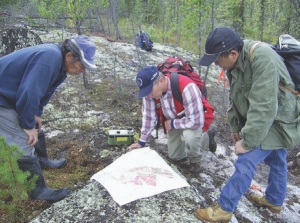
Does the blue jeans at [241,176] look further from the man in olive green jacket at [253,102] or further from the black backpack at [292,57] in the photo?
the black backpack at [292,57]

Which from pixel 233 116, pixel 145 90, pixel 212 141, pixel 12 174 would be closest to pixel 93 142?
pixel 145 90

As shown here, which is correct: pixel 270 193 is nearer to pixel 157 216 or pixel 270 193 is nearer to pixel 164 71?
pixel 157 216

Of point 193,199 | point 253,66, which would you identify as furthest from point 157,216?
point 253,66

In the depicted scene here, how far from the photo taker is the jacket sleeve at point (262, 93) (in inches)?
95.7

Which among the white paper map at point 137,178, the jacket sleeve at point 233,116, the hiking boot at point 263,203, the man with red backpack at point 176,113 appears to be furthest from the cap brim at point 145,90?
the hiking boot at point 263,203

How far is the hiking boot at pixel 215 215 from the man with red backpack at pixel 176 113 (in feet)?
3.92

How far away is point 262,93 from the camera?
8.08ft

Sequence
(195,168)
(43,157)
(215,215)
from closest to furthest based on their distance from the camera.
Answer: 1. (215,215)
2. (43,157)
3. (195,168)

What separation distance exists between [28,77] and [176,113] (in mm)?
2131

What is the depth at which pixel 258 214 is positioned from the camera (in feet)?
11.4

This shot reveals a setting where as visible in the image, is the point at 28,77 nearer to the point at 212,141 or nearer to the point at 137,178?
the point at 137,178

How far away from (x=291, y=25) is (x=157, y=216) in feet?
78.8

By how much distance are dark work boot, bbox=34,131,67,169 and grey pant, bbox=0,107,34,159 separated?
859 millimetres

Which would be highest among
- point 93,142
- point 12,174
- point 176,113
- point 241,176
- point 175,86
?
point 175,86
